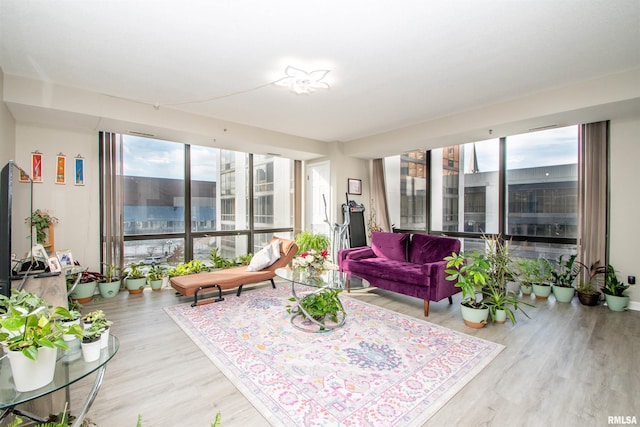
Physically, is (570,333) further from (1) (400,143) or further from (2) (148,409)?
(2) (148,409)

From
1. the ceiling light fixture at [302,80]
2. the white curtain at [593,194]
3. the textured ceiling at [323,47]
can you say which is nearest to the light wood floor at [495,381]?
the white curtain at [593,194]

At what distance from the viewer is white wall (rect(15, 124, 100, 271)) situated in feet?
13.2

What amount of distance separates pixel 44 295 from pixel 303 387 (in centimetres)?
238

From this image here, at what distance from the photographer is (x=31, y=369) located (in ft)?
3.96

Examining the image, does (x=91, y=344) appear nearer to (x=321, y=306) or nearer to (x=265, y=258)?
(x=321, y=306)

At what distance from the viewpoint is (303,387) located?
2.16 meters

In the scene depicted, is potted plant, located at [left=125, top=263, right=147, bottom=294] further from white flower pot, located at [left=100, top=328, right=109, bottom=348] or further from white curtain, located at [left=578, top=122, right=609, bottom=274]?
white curtain, located at [left=578, top=122, right=609, bottom=274]

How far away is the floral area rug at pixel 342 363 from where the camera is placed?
193 cm

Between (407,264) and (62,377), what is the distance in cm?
394

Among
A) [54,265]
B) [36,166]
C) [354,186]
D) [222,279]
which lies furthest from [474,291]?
[36,166]

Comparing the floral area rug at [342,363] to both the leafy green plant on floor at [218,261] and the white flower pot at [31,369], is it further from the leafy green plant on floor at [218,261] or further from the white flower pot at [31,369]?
the leafy green plant on floor at [218,261]

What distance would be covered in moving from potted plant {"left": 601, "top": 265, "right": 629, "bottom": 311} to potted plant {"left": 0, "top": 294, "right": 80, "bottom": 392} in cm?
536

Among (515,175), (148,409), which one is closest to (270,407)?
(148,409)

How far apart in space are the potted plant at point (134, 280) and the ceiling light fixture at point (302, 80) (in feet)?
11.7
